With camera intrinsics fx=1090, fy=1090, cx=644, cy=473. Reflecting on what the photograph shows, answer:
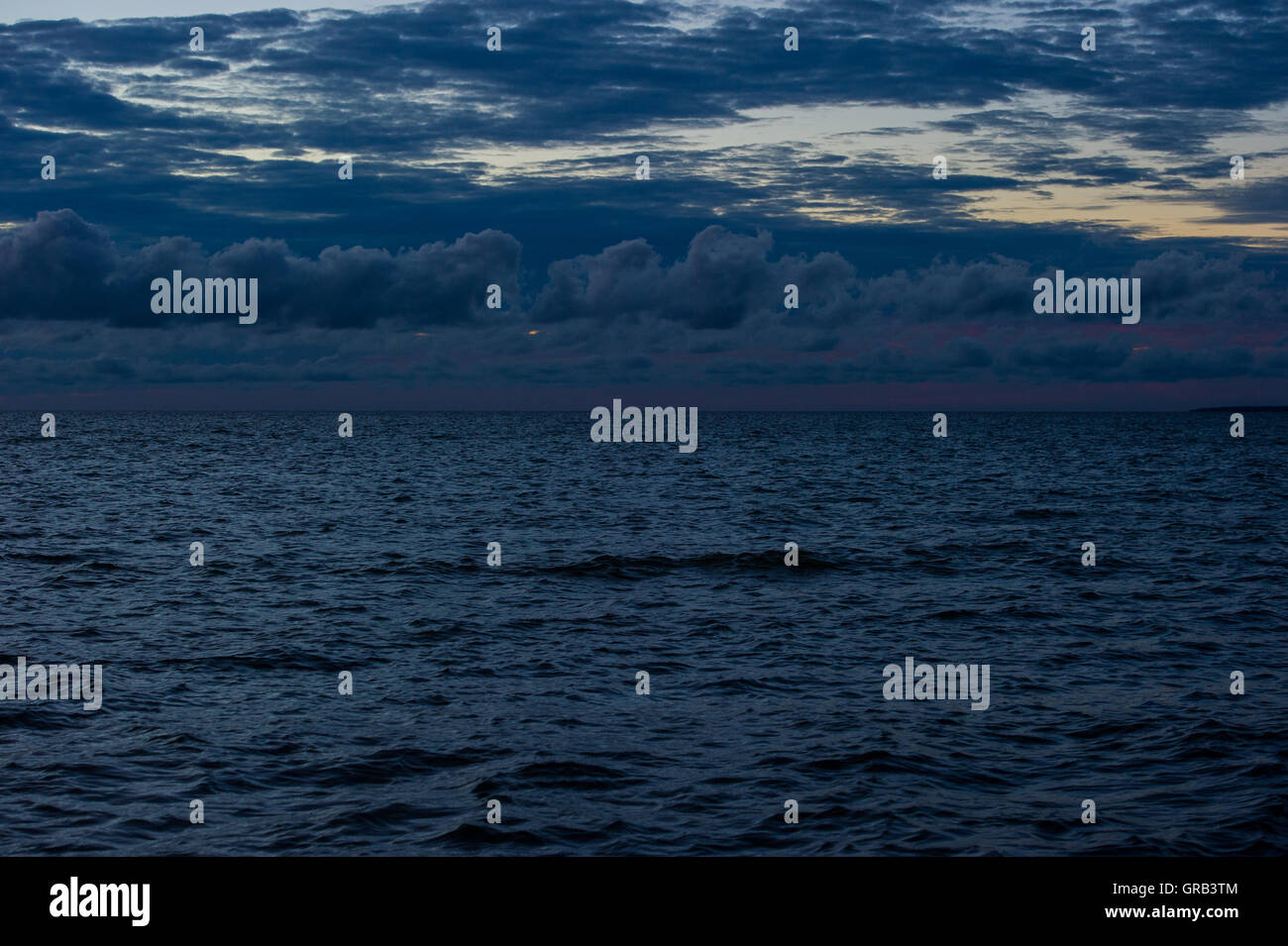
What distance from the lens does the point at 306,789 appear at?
13.9 metres

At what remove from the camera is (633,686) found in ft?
63.1

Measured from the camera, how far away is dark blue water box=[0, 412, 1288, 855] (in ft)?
42.5

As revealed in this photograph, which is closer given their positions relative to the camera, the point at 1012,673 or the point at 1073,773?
the point at 1073,773

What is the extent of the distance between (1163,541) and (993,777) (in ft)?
94.8

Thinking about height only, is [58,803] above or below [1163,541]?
above

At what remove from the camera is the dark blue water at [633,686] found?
1295 centimetres

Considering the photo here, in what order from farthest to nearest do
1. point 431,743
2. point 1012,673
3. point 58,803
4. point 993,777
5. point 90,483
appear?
point 90,483
point 1012,673
point 431,743
point 993,777
point 58,803

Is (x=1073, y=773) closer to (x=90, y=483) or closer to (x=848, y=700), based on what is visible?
(x=848, y=700)

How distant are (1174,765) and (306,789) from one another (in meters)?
11.7

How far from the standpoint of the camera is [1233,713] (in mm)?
17469
